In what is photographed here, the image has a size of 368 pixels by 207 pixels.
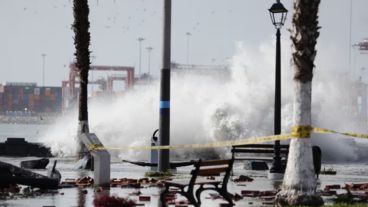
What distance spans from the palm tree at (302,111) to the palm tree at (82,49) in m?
18.4

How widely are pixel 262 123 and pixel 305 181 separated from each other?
4631cm

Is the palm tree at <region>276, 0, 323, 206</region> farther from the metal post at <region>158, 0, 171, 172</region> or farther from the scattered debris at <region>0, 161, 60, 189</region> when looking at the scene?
the metal post at <region>158, 0, 171, 172</region>

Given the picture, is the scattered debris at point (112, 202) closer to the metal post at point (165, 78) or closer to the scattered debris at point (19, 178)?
the scattered debris at point (19, 178)

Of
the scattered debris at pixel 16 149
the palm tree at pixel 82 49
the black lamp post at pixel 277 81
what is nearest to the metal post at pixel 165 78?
the black lamp post at pixel 277 81

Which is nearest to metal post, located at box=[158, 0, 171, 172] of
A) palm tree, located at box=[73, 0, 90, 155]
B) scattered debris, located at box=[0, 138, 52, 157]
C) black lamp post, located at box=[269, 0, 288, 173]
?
black lamp post, located at box=[269, 0, 288, 173]

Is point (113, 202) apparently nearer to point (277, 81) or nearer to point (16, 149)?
point (277, 81)

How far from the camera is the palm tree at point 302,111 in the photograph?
18.3 m

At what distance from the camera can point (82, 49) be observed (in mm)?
36719

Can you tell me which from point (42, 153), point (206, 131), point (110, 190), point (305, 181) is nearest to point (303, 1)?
point (305, 181)

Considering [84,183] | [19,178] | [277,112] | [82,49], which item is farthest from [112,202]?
[82,49]

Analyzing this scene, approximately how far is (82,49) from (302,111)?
19.2 m

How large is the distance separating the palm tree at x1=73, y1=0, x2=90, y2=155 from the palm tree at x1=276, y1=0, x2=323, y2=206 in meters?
18.4

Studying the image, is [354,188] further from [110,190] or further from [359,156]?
[359,156]

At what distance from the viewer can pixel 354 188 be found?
2362 centimetres
